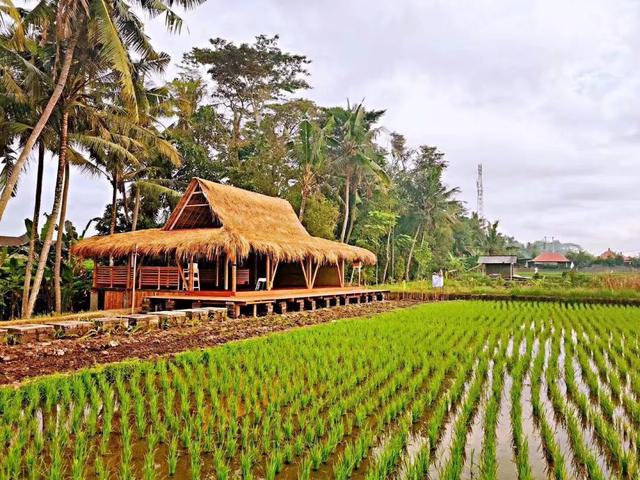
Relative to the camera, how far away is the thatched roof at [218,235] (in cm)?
1202

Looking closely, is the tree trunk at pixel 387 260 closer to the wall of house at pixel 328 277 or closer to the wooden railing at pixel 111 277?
the wall of house at pixel 328 277

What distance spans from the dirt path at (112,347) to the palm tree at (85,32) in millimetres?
3864

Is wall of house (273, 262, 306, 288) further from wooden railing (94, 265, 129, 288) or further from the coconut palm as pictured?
wooden railing (94, 265, 129, 288)

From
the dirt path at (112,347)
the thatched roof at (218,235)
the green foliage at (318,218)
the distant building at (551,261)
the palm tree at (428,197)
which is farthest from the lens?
the distant building at (551,261)

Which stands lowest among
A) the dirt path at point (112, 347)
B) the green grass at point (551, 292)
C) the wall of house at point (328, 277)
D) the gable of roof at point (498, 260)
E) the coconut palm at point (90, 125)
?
the dirt path at point (112, 347)

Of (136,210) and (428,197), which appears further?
(428,197)

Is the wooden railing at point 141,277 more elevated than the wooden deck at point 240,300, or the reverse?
the wooden railing at point 141,277

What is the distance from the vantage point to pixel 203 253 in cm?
1211

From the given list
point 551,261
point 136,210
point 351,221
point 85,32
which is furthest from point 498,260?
point 85,32

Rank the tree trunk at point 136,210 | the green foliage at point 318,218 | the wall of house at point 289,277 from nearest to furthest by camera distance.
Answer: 1. the tree trunk at point 136,210
2. the wall of house at point 289,277
3. the green foliage at point 318,218

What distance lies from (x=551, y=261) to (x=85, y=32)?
141 feet

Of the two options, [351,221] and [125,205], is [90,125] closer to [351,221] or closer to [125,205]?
[125,205]

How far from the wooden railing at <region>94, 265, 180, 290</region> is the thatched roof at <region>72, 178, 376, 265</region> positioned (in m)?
0.72

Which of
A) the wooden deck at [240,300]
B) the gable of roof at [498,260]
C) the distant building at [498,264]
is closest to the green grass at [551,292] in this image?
the wooden deck at [240,300]
